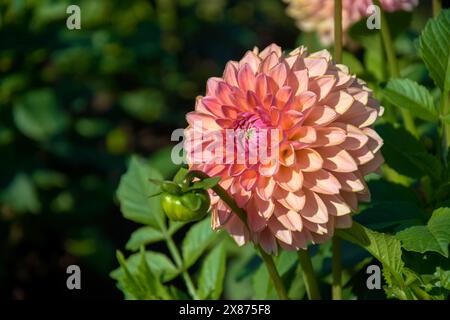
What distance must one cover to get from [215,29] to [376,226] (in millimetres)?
1910

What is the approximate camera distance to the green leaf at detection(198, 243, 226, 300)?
4.49 feet

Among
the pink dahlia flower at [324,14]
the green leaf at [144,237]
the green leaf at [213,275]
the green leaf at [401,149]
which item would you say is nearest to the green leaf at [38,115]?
the pink dahlia flower at [324,14]

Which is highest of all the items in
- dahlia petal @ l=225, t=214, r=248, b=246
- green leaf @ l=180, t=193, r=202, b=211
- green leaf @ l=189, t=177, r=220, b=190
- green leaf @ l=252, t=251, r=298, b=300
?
green leaf @ l=189, t=177, r=220, b=190

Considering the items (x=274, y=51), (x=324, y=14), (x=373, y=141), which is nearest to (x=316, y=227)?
(x=373, y=141)

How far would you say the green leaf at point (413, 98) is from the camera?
1.25 m

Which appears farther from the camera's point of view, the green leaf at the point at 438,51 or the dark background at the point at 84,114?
the dark background at the point at 84,114

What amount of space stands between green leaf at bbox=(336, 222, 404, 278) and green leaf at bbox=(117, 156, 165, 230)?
426 mm

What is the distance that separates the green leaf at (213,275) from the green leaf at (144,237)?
0.31 ft

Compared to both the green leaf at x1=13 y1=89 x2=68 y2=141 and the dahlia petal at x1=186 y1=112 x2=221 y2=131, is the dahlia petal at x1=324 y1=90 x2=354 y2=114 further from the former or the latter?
the green leaf at x1=13 y1=89 x2=68 y2=141

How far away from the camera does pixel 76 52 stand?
2.38 m

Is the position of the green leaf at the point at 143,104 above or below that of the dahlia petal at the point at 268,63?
below

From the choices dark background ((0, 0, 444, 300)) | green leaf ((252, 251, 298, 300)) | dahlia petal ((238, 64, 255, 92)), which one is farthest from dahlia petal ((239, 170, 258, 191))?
dark background ((0, 0, 444, 300))

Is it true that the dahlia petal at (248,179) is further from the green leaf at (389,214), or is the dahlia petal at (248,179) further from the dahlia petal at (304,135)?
the green leaf at (389,214)
